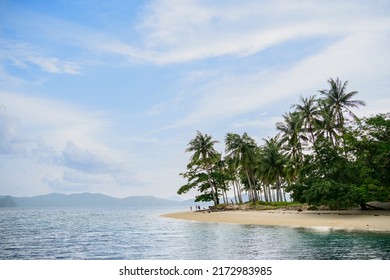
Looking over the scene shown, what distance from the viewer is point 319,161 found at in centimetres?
3325

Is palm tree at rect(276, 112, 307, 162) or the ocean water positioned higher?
palm tree at rect(276, 112, 307, 162)

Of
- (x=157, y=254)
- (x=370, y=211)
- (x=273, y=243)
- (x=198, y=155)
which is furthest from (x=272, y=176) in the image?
(x=157, y=254)

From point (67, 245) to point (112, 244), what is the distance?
8.68 feet

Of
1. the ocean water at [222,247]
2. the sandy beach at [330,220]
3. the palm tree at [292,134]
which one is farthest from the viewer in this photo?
the palm tree at [292,134]

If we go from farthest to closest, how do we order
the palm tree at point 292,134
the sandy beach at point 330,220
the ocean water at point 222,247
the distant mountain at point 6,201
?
the distant mountain at point 6,201 → the palm tree at point 292,134 → the sandy beach at point 330,220 → the ocean water at point 222,247

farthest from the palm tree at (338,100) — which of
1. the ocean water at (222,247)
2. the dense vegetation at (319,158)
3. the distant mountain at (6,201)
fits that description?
the distant mountain at (6,201)

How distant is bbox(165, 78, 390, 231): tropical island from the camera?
29.9 m

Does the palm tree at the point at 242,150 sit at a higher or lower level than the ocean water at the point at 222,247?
higher

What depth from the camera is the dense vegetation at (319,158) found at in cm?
2988

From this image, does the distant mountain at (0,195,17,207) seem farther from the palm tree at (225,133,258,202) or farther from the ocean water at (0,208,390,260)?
the ocean water at (0,208,390,260)

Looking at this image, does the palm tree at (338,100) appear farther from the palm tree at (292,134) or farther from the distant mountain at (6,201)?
the distant mountain at (6,201)

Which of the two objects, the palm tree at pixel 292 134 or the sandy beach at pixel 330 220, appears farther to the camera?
the palm tree at pixel 292 134

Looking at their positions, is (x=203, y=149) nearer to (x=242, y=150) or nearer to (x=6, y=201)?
(x=242, y=150)

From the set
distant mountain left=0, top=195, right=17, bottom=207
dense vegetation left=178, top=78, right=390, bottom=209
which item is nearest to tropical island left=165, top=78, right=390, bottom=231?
dense vegetation left=178, top=78, right=390, bottom=209
